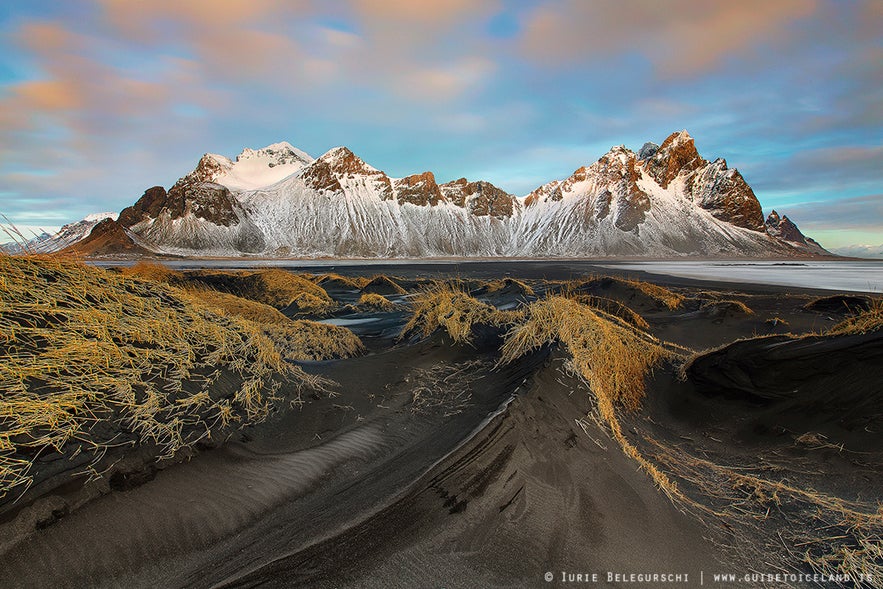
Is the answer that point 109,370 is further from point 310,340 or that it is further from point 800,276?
point 800,276

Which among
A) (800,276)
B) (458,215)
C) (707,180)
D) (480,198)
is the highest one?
(707,180)

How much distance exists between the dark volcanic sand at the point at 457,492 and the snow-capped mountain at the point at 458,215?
119 m

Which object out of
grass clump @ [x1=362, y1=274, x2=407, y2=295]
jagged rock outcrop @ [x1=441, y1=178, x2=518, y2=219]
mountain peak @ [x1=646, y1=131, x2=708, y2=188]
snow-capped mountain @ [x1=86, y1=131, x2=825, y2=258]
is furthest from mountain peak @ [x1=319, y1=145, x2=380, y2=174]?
grass clump @ [x1=362, y1=274, x2=407, y2=295]

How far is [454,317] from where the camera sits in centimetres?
727

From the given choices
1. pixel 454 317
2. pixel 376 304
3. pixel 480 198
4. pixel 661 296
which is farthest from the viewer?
pixel 480 198

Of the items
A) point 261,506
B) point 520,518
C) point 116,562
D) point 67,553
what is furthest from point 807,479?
point 67,553

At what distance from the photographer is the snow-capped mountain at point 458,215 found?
4850 inches

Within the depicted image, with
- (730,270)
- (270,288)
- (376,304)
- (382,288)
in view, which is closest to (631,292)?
(376,304)

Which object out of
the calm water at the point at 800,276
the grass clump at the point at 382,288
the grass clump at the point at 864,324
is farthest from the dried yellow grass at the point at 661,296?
the calm water at the point at 800,276

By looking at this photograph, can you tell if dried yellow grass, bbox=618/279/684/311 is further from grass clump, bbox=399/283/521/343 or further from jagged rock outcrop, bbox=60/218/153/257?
jagged rock outcrop, bbox=60/218/153/257

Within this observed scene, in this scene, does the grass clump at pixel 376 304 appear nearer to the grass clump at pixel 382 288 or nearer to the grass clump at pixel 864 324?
the grass clump at pixel 382 288

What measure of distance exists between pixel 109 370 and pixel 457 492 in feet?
9.35

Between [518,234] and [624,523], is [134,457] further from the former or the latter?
[518,234]

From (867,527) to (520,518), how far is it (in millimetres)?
2294
